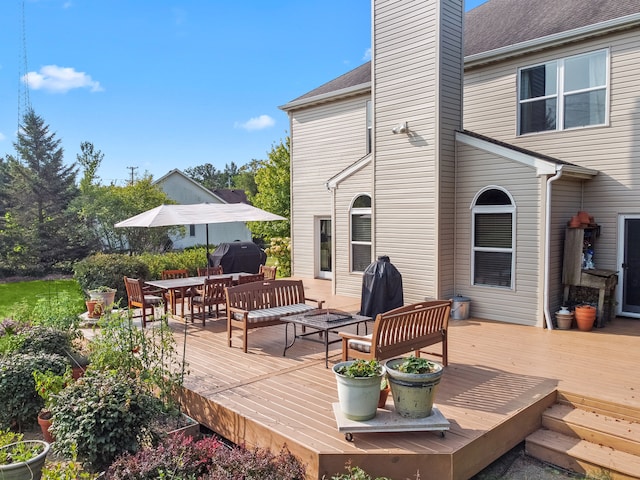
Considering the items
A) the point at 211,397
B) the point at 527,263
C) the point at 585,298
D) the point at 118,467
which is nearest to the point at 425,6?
the point at 527,263

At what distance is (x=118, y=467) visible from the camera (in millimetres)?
3574

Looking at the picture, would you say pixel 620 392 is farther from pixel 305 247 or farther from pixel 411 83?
pixel 305 247

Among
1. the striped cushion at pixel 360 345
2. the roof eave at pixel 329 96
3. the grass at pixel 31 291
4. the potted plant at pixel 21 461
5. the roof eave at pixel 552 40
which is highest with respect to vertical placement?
the roof eave at pixel 329 96

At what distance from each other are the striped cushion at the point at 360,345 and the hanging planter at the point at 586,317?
15.0ft

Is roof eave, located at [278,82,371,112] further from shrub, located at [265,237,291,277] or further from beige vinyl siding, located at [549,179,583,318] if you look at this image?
beige vinyl siding, located at [549,179,583,318]

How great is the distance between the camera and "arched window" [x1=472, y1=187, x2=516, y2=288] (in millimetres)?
8469

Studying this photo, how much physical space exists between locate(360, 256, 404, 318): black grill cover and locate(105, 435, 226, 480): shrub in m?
3.77

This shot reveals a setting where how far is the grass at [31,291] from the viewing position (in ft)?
43.5

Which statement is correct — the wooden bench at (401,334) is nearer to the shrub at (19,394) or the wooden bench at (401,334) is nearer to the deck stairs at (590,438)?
the deck stairs at (590,438)

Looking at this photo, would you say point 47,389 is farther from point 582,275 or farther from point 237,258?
point 237,258

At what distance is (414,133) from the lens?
937 cm

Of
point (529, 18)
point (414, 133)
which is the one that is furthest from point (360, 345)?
point (529, 18)

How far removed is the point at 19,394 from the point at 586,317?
804cm

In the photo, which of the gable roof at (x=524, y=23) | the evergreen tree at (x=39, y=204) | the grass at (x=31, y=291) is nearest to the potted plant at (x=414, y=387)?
the gable roof at (x=524, y=23)
